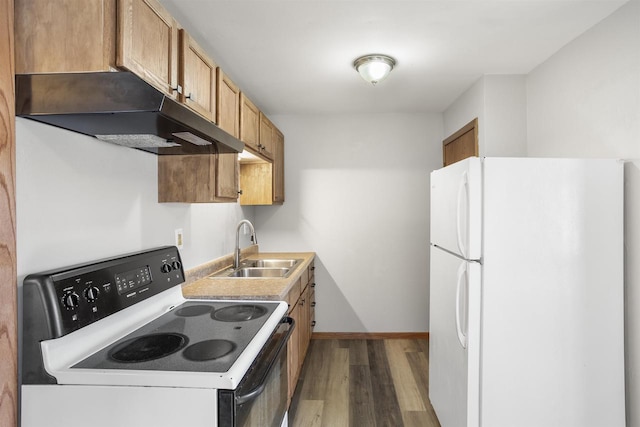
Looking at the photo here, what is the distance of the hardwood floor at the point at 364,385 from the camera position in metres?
2.41

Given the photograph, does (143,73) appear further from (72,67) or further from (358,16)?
(358,16)

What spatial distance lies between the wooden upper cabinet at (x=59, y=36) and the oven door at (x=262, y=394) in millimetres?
1018

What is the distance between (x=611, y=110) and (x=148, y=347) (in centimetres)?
233

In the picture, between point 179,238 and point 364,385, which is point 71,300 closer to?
point 179,238

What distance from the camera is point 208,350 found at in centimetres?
123

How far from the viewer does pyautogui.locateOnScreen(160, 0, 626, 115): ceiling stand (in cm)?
182

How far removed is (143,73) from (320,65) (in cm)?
149

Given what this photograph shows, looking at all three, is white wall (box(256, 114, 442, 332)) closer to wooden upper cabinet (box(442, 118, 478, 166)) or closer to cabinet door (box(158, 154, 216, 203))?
wooden upper cabinet (box(442, 118, 478, 166))

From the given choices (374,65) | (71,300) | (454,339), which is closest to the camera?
(71,300)

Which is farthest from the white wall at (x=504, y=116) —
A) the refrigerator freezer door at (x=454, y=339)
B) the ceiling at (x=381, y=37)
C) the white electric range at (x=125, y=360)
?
the white electric range at (x=125, y=360)

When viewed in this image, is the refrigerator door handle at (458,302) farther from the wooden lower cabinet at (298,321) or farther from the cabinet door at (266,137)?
the cabinet door at (266,137)

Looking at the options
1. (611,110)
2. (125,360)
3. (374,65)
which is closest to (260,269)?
(374,65)

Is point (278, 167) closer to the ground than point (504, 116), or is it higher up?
closer to the ground

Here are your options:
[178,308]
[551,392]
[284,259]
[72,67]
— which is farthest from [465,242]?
[284,259]
